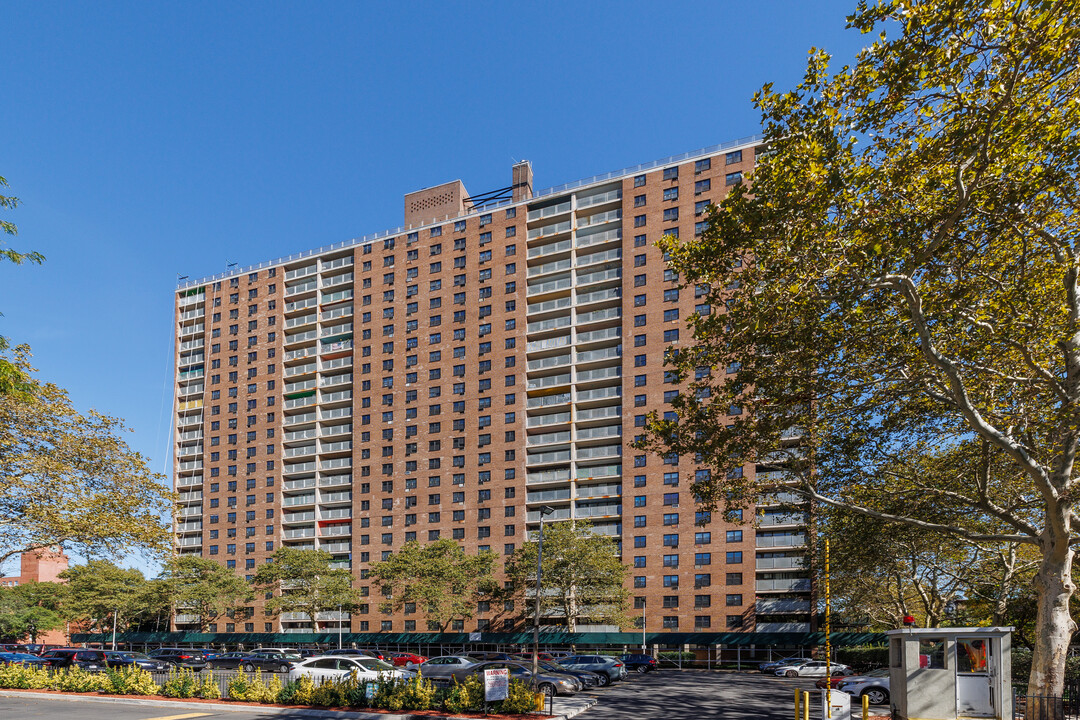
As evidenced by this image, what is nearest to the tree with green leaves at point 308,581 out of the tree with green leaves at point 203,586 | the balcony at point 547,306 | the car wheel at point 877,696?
the tree with green leaves at point 203,586

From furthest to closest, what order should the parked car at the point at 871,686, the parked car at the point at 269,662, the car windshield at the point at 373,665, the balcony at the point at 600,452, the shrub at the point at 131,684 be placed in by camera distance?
the balcony at the point at 600,452 < the parked car at the point at 269,662 < the car windshield at the point at 373,665 < the parked car at the point at 871,686 < the shrub at the point at 131,684

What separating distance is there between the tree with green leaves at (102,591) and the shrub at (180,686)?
61.2 m

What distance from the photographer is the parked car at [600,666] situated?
131ft

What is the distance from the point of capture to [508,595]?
229 feet

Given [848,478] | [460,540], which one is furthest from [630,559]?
[848,478]

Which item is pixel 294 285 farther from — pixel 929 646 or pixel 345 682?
pixel 929 646

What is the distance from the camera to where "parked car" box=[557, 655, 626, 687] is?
39969 mm

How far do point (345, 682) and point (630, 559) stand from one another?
52.2m

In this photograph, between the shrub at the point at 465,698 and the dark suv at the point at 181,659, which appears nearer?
the shrub at the point at 465,698

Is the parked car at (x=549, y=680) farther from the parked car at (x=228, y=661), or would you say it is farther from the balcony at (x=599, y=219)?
the balcony at (x=599, y=219)

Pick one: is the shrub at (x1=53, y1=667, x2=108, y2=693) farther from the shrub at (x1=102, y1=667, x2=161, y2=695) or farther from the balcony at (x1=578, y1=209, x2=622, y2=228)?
the balcony at (x1=578, y1=209, x2=622, y2=228)

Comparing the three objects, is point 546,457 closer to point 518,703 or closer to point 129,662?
point 129,662

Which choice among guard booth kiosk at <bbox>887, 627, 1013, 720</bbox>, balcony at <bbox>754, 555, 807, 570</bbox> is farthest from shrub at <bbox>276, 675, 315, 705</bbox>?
balcony at <bbox>754, 555, 807, 570</bbox>

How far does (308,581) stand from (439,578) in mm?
17688
